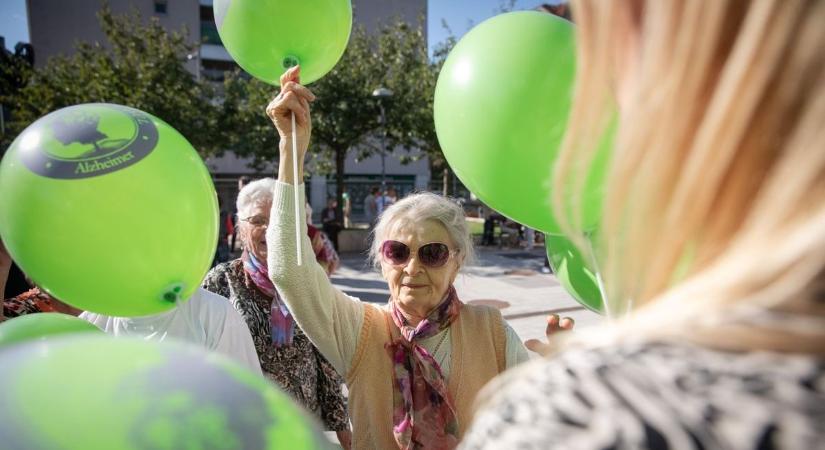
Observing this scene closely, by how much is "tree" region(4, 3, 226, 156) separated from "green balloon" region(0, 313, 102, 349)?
1338 cm

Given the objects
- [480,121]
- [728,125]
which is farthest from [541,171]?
[728,125]

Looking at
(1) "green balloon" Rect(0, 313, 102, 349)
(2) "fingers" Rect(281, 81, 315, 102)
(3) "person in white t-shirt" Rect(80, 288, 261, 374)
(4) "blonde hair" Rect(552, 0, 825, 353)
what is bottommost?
(3) "person in white t-shirt" Rect(80, 288, 261, 374)

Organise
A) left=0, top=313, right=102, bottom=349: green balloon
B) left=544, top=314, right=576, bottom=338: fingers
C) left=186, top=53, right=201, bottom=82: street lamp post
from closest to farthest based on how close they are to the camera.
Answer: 1. left=0, top=313, right=102, bottom=349: green balloon
2. left=544, top=314, right=576, bottom=338: fingers
3. left=186, top=53, right=201, bottom=82: street lamp post

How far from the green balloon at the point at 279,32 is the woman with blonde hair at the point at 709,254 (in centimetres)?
170

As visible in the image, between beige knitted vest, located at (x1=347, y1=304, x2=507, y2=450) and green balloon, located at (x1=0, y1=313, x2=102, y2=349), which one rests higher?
green balloon, located at (x1=0, y1=313, x2=102, y2=349)

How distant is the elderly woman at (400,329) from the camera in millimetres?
1877

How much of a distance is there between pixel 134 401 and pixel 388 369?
4.63 ft

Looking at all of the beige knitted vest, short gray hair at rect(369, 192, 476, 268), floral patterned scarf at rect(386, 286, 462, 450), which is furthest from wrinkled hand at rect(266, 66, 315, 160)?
floral patterned scarf at rect(386, 286, 462, 450)

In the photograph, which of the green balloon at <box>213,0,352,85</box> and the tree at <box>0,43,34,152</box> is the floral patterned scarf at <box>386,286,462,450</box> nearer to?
the green balloon at <box>213,0,352,85</box>

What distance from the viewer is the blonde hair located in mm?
542

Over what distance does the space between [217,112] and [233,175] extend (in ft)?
54.3

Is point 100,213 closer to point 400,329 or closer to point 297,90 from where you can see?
point 297,90

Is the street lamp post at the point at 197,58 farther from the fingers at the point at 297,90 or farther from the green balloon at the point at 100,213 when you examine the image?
the green balloon at the point at 100,213

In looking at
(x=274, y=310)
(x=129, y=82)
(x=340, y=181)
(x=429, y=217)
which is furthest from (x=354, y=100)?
(x=429, y=217)
